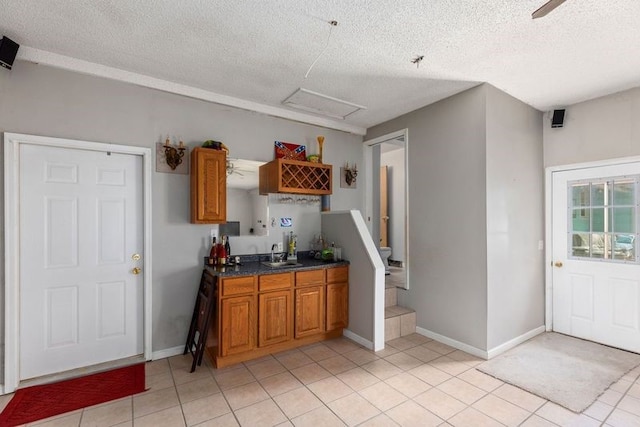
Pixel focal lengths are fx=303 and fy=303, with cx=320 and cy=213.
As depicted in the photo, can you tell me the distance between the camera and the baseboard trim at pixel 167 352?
302 cm

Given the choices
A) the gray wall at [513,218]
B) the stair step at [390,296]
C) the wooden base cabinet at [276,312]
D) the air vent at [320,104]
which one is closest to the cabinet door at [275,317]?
the wooden base cabinet at [276,312]

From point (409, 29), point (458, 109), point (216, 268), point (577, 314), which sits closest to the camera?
point (409, 29)

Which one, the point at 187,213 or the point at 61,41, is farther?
the point at 187,213

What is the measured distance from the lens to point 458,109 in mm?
3354

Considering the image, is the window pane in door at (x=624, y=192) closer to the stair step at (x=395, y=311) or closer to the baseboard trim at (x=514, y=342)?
the baseboard trim at (x=514, y=342)

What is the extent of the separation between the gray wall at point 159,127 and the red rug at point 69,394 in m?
0.45

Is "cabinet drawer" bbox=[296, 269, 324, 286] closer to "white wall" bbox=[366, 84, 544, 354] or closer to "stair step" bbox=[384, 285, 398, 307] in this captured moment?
"stair step" bbox=[384, 285, 398, 307]


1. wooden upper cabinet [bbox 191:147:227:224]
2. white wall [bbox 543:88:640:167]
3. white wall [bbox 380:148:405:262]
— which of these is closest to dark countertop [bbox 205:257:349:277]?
wooden upper cabinet [bbox 191:147:227:224]

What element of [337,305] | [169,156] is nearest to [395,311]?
[337,305]

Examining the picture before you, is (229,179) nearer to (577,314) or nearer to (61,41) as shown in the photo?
(61,41)

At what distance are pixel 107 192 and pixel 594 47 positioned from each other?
14.5 ft

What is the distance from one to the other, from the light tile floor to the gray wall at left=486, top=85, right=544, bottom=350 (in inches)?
30.4

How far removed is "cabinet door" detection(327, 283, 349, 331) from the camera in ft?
11.5

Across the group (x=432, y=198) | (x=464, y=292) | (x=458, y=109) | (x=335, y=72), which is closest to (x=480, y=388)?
(x=464, y=292)
